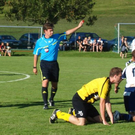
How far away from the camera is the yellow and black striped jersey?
859 cm

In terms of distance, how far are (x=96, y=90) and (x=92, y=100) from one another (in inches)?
10.5

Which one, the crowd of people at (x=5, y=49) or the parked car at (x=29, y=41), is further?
the parked car at (x=29, y=41)

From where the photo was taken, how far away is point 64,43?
43688mm

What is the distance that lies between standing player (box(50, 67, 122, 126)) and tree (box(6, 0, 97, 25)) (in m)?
36.8

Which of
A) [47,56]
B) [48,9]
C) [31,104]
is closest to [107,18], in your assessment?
[48,9]

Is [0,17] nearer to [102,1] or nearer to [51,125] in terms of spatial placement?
[102,1]

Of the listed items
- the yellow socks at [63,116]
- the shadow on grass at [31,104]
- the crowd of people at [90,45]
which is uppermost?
the crowd of people at [90,45]

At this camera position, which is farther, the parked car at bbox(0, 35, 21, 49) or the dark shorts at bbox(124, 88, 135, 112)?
the parked car at bbox(0, 35, 21, 49)

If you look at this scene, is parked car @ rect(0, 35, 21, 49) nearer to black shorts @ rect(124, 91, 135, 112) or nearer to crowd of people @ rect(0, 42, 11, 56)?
crowd of people @ rect(0, 42, 11, 56)

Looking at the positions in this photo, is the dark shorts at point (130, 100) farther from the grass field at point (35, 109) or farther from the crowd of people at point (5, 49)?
the crowd of people at point (5, 49)

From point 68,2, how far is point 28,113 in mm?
36830

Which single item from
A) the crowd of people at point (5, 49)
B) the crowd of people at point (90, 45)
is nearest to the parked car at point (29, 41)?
the crowd of people at point (5, 49)

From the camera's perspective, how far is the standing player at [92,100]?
8564mm

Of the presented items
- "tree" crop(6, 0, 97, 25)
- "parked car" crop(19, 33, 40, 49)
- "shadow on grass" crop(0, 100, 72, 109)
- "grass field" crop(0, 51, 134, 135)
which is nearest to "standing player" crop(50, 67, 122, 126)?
"grass field" crop(0, 51, 134, 135)
